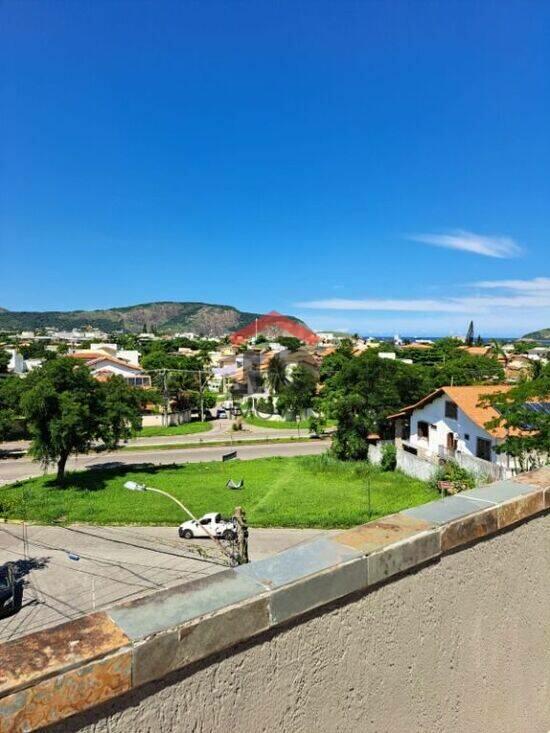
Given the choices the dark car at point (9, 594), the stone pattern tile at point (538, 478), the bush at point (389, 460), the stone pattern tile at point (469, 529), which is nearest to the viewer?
the stone pattern tile at point (469, 529)

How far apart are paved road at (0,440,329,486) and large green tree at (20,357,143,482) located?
5.03 metres

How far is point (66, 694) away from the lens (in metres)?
1.18

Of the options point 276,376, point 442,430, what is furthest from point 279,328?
point 442,430

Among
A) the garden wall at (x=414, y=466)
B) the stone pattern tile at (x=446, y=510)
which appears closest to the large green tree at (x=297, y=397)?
the garden wall at (x=414, y=466)

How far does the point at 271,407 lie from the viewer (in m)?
51.5

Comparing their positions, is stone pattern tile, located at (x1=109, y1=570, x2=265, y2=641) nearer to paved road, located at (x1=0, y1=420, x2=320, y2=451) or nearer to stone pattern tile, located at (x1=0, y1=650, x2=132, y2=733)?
stone pattern tile, located at (x1=0, y1=650, x2=132, y2=733)

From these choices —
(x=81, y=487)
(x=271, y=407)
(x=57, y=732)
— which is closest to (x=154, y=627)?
(x=57, y=732)

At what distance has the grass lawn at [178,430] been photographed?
4231 cm

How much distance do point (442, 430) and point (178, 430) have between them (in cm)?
2611

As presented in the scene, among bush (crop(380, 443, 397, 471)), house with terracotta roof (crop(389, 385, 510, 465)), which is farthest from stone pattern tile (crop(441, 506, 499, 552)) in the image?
bush (crop(380, 443, 397, 471))

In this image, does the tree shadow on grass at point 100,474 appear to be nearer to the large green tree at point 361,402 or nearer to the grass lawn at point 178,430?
the large green tree at point 361,402

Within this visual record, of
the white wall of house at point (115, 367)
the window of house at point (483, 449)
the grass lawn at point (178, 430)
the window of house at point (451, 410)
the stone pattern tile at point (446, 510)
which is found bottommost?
the grass lawn at point (178, 430)

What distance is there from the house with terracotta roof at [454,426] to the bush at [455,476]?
0.71 metres

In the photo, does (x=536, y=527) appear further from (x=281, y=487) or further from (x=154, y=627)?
(x=281, y=487)
